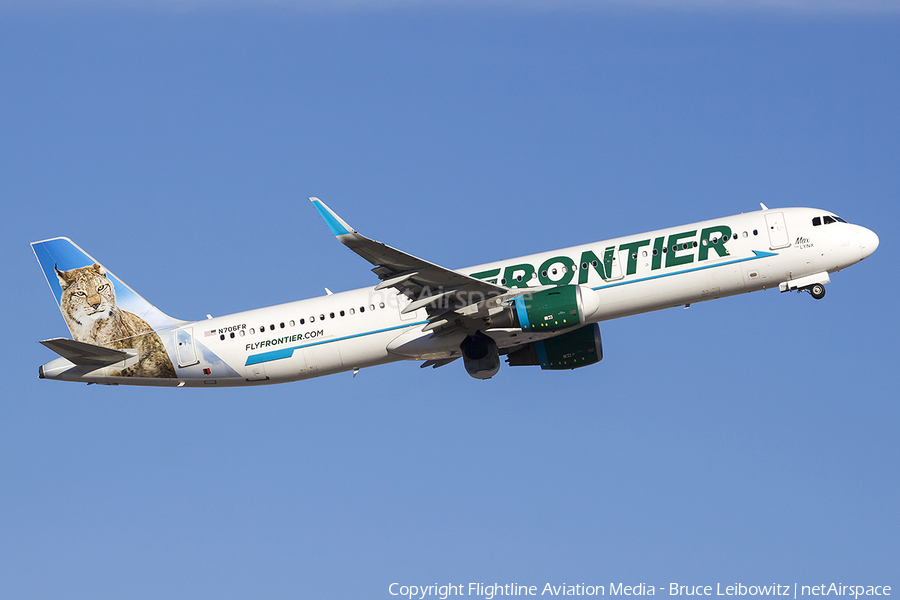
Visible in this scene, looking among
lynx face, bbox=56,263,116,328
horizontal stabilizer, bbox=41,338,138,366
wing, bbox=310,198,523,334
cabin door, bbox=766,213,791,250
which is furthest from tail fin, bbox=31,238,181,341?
cabin door, bbox=766,213,791,250

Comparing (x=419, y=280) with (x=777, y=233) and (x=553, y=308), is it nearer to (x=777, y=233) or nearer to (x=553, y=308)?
(x=553, y=308)

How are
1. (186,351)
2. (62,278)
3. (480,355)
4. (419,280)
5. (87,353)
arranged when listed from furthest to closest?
(62,278)
(186,351)
(480,355)
(87,353)
(419,280)

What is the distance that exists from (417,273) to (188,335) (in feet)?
42.7

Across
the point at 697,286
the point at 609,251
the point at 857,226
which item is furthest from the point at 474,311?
the point at 857,226

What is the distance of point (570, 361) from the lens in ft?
169

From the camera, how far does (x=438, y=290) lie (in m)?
46.4

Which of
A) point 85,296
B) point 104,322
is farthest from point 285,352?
point 85,296

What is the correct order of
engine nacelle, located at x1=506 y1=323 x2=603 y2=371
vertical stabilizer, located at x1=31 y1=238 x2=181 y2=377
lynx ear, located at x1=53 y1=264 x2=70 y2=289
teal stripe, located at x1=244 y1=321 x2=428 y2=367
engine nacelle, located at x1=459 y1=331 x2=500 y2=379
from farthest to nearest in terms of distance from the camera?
lynx ear, located at x1=53 y1=264 x2=70 y2=289
vertical stabilizer, located at x1=31 y1=238 x2=181 y2=377
engine nacelle, located at x1=506 y1=323 x2=603 y2=371
engine nacelle, located at x1=459 y1=331 x2=500 y2=379
teal stripe, located at x1=244 y1=321 x2=428 y2=367

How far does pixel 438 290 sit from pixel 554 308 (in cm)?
517

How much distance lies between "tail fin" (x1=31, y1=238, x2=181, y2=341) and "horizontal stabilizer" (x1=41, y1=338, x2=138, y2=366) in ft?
8.45

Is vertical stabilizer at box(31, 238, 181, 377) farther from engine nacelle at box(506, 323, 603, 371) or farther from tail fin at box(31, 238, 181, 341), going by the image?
engine nacelle at box(506, 323, 603, 371)

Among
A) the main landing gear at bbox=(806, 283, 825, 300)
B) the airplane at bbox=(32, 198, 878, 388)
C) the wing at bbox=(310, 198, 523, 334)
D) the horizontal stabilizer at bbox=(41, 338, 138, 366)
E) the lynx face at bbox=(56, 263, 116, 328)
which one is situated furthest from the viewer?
the lynx face at bbox=(56, 263, 116, 328)

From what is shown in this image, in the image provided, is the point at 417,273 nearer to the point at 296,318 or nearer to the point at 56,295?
the point at 296,318

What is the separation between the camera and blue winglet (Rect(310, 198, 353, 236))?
41188 mm
